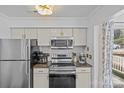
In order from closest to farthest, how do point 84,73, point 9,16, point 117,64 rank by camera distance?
point 117,64, point 84,73, point 9,16

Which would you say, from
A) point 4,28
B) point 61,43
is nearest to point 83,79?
point 61,43

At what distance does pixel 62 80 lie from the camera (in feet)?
15.3

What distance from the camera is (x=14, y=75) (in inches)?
169

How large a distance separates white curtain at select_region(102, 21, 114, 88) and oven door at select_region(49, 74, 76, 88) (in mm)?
1215

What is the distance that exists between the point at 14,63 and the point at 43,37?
1259 millimetres

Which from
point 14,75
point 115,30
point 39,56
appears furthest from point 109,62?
point 39,56

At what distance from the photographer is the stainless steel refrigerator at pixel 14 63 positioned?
4277 millimetres

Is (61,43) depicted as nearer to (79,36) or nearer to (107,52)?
(79,36)

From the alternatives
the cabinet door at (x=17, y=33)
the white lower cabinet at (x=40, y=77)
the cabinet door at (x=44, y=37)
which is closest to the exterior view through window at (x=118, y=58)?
the white lower cabinet at (x=40, y=77)

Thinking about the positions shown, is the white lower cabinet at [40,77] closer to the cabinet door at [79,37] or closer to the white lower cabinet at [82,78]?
the white lower cabinet at [82,78]

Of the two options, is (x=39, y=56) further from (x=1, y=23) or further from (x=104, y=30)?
(x=104, y=30)

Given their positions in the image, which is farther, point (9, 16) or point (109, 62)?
point (9, 16)

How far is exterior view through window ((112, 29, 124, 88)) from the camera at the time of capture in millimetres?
3385
